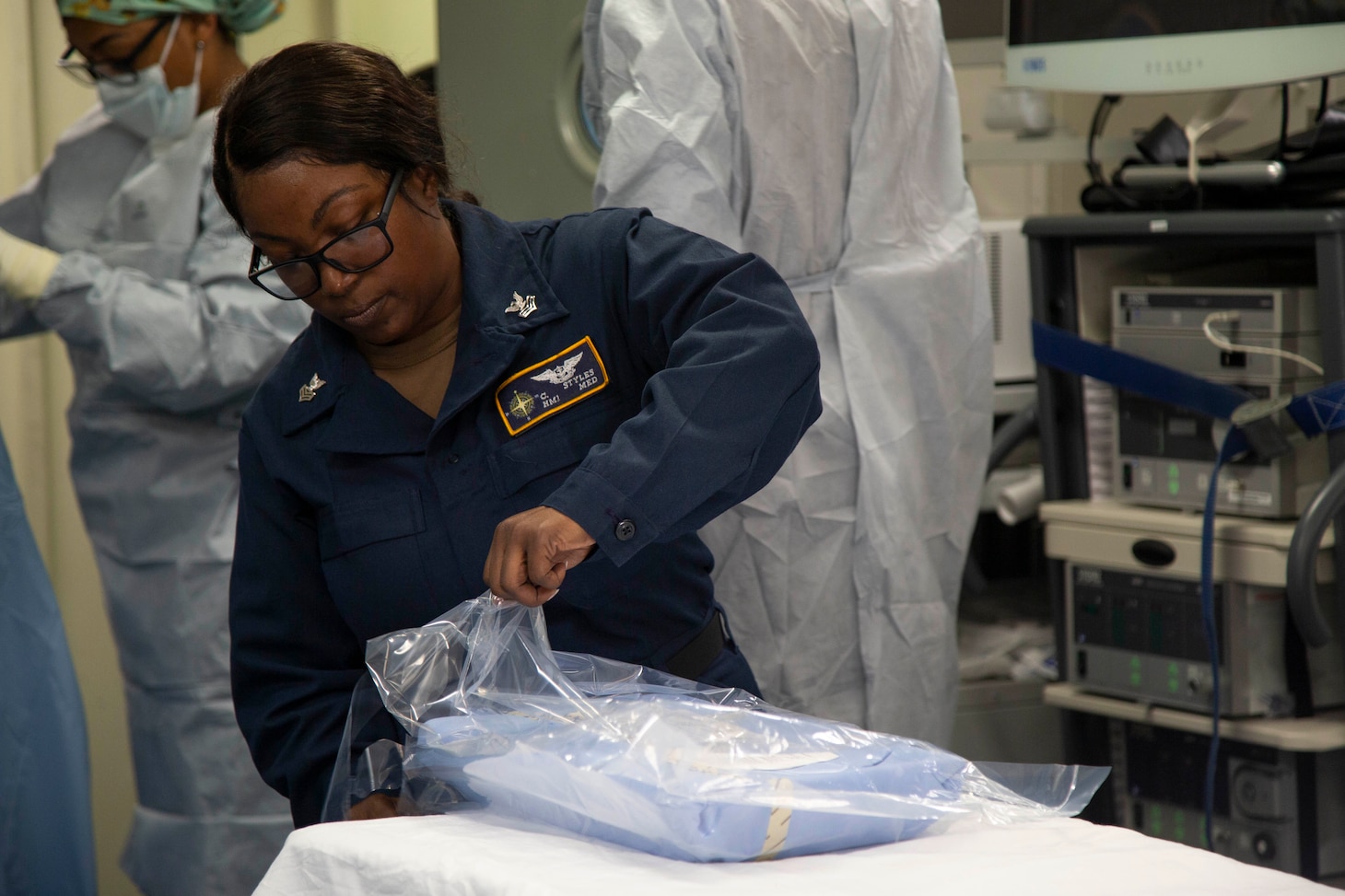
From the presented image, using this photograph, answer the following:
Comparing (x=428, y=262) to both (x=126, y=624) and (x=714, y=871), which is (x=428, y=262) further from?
(x=126, y=624)

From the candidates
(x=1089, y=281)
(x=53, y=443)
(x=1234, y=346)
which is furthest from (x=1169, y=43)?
(x=53, y=443)

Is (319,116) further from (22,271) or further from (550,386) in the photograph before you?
(22,271)

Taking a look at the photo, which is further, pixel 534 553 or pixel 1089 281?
pixel 1089 281

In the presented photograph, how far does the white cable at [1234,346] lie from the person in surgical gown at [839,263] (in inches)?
14.7

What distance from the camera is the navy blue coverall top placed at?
112 cm

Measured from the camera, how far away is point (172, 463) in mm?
2018

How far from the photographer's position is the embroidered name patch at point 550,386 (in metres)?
1.15

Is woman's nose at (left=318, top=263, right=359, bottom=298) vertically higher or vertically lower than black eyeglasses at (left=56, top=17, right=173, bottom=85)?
lower

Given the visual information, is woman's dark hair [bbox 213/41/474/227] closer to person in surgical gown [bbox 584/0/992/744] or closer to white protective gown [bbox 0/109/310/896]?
person in surgical gown [bbox 584/0/992/744]

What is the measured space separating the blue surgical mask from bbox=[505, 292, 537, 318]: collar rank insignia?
3.37 feet

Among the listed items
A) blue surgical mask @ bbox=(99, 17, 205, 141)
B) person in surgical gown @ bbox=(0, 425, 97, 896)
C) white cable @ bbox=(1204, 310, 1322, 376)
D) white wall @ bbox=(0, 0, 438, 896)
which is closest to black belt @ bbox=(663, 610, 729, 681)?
person in surgical gown @ bbox=(0, 425, 97, 896)

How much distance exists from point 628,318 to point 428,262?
171 millimetres

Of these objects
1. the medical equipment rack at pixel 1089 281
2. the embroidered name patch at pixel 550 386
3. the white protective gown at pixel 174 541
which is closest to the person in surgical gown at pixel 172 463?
the white protective gown at pixel 174 541

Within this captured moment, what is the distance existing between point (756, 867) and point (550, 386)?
480mm
